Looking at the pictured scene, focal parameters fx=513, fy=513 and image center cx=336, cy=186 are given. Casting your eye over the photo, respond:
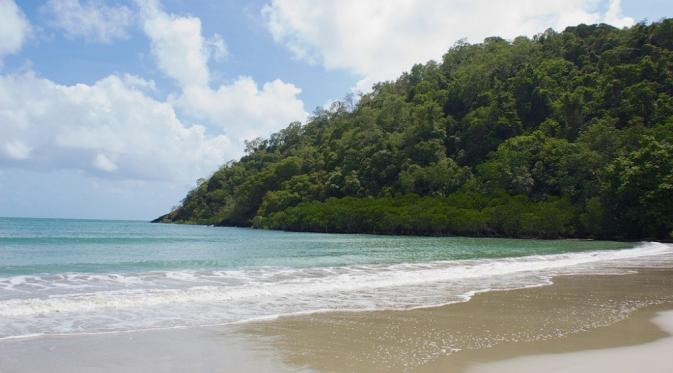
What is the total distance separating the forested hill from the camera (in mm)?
52000

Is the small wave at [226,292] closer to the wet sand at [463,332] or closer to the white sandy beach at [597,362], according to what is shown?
the wet sand at [463,332]

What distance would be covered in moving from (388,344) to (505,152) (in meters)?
61.2

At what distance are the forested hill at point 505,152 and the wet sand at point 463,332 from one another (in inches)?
1573

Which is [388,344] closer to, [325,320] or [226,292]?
[325,320]

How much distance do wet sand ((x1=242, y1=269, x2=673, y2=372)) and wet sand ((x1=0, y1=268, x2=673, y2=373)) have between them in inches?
0.7

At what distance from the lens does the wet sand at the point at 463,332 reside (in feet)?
22.2

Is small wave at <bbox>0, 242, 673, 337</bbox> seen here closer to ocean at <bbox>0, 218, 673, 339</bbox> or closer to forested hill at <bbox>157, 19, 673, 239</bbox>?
ocean at <bbox>0, 218, 673, 339</bbox>

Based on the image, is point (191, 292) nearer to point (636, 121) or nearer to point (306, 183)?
point (636, 121)

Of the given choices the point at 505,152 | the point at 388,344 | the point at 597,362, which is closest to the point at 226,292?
the point at 388,344

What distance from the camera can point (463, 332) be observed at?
27.8 feet

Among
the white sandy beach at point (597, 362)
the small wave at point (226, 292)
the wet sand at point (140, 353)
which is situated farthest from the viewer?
the small wave at point (226, 292)

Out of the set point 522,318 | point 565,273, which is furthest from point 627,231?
point 522,318

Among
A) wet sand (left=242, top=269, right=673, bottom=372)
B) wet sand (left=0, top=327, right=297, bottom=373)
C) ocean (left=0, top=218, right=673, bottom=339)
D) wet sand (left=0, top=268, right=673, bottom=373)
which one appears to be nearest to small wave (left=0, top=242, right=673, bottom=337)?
ocean (left=0, top=218, right=673, bottom=339)

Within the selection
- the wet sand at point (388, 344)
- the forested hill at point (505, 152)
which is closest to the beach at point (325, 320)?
the wet sand at point (388, 344)
